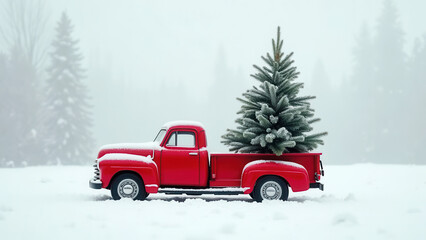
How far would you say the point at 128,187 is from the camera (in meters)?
9.02

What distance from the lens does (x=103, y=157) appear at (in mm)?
9086

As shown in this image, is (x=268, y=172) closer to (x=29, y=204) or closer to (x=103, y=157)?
(x=103, y=157)

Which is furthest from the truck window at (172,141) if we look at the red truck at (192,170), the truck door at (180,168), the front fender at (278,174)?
the front fender at (278,174)

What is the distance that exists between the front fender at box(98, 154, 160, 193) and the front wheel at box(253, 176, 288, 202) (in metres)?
2.21

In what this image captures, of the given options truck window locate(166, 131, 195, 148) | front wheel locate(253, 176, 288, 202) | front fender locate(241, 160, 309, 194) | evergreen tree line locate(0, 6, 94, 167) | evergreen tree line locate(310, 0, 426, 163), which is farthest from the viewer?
evergreen tree line locate(310, 0, 426, 163)

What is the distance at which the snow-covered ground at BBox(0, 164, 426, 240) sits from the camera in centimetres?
579

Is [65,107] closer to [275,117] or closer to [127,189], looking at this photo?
[127,189]

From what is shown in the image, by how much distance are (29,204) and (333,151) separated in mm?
49355

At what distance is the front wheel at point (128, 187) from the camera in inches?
354

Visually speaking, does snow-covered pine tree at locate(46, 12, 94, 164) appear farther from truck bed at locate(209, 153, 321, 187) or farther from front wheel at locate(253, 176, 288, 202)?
front wheel at locate(253, 176, 288, 202)

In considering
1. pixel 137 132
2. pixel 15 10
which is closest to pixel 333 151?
pixel 137 132

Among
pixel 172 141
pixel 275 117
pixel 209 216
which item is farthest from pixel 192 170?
pixel 275 117

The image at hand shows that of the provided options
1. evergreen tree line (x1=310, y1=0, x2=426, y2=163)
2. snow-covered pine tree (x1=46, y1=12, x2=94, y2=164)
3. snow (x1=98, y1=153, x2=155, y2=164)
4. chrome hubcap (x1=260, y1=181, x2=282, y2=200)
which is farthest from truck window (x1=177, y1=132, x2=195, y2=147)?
evergreen tree line (x1=310, y1=0, x2=426, y2=163)

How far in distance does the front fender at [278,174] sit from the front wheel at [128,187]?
2.26m
